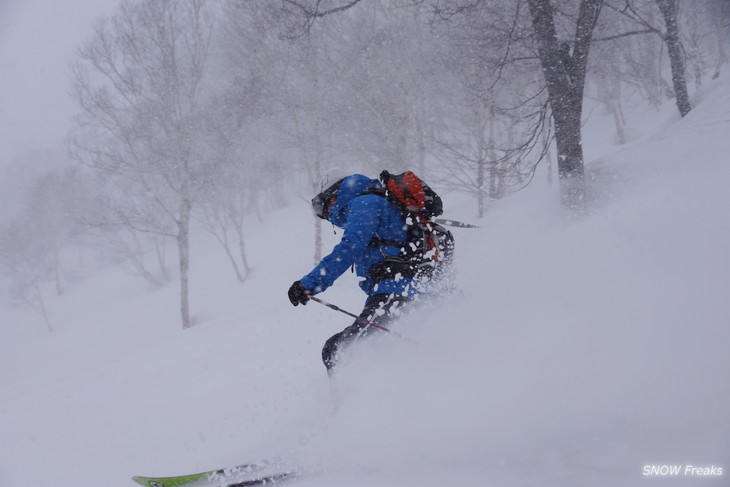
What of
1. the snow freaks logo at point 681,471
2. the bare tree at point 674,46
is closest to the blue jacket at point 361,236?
the snow freaks logo at point 681,471

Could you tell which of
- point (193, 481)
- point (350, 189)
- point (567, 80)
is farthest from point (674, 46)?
point (193, 481)

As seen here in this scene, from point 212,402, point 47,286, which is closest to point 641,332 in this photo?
point 212,402

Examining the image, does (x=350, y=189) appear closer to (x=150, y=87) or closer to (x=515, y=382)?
(x=515, y=382)

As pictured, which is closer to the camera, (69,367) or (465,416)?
(465,416)

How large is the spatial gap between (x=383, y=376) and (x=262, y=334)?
15.2 ft

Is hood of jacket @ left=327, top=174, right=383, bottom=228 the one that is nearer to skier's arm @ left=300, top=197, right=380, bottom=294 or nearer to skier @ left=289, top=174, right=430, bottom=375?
skier @ left=289, top=174, right=430, bottom=375

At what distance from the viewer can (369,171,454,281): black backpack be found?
3.12m

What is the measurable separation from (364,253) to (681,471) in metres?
2.18

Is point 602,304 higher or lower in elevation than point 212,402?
higher

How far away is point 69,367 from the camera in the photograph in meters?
15.0

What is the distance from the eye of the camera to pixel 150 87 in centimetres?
1295

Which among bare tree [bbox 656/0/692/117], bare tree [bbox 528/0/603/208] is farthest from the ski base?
bare tree [bbox 656/0/692/117]

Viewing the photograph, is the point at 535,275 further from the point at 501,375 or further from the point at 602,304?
the point at 501,375

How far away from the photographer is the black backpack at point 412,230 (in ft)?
10.2
